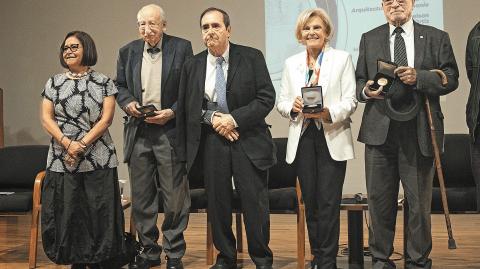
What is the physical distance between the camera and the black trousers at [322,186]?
3879mm

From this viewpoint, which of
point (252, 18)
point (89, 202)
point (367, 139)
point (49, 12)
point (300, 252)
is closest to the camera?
point (367, 139)

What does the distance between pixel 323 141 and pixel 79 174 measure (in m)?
1.50

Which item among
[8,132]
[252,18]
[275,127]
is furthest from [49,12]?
[275,127]

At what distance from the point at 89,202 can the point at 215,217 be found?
0.78 meters

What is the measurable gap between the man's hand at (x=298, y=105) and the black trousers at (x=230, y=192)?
42 centimetres

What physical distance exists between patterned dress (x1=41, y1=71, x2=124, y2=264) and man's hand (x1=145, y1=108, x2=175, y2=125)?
34cm

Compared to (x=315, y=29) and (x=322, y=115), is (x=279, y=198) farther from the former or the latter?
(x=315, y=29)

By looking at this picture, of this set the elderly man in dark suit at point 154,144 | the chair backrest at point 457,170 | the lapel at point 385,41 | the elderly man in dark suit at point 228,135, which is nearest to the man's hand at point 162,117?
the elderly man in dark suit at point 154,144

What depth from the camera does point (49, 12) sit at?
7.94 metres

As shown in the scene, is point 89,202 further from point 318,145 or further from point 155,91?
point 318,145

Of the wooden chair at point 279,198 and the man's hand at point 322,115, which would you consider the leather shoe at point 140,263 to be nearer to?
the wooden chair at point 279,198

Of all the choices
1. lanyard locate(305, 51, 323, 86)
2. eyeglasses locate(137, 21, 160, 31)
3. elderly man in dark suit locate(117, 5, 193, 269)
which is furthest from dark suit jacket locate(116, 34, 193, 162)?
lanyard locate(305, 51, 323, 86)

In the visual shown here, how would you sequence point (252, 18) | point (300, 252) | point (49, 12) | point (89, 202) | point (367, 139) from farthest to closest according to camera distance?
point (49, 12) → point (252, 18) → point (300, 252) → point (89, 202) → point (367, 139)

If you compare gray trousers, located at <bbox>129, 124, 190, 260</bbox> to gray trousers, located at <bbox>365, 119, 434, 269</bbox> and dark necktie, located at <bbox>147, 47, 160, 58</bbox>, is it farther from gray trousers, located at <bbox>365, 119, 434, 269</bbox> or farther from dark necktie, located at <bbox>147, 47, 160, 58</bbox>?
gray trousers, located at <bbox>365, 119, 434, 269</bbox>
